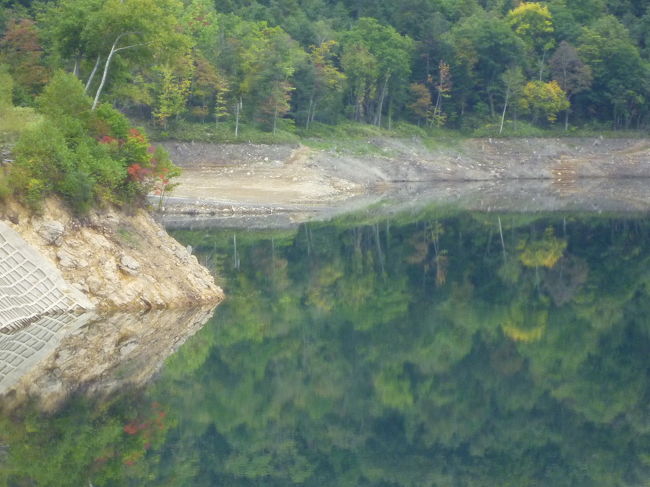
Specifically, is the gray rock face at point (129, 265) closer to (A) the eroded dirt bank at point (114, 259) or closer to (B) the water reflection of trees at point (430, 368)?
(A) the eroded dirt bank at point (114, 259)

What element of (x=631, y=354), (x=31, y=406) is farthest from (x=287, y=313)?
(x=31, y=406)

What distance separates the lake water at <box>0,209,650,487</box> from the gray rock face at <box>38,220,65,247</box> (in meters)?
5.91

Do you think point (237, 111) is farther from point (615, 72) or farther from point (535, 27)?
point (615, 72)

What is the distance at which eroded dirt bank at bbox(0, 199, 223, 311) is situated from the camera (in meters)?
36.4

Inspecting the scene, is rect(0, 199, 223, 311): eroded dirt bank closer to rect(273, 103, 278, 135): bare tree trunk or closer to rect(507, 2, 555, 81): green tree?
rect(273, 103, 278, 135): bare tree trunk

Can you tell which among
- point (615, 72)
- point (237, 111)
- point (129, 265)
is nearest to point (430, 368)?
point (129, 265)

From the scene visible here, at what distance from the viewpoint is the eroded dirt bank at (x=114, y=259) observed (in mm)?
36406

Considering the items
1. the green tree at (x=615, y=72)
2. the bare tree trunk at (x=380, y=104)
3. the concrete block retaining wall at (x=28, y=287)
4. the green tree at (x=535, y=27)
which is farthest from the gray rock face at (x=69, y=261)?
the green tree at (x=535, y=27)

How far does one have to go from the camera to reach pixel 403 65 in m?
114

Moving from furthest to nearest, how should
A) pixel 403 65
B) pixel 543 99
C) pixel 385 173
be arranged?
1. pixel 543 99
2. pixel 403 65
3. pixel 385 173

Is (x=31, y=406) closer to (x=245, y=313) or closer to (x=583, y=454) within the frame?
(x=583, y=454)

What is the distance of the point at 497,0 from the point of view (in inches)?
5600

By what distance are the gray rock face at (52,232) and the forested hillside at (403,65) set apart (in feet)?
159

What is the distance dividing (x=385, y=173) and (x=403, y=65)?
21.4m
